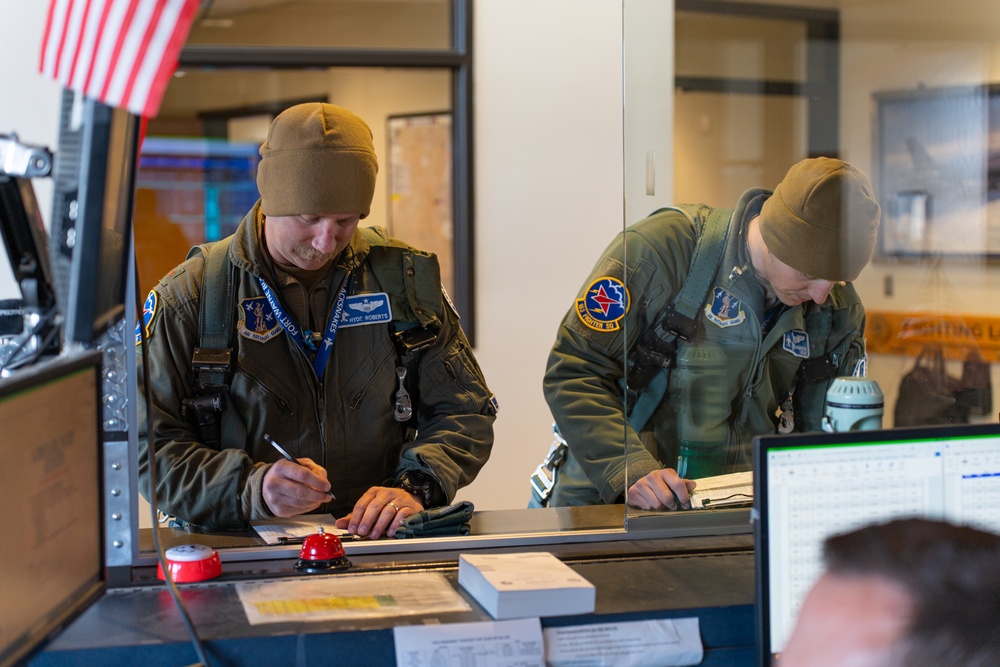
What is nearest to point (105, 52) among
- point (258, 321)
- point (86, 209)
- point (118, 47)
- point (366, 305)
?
point (118, 47)

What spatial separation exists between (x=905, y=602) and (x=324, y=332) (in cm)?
162

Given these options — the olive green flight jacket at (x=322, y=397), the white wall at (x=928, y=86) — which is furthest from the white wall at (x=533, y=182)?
the olive green flight jacket at (x=322, y=397)

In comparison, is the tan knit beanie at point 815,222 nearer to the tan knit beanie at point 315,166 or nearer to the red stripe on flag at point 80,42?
the tan knit beanie at point 315,166

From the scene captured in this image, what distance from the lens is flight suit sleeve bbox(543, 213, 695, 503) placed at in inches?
80.7

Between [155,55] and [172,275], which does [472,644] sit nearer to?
[155,55]

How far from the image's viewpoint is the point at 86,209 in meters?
1.07

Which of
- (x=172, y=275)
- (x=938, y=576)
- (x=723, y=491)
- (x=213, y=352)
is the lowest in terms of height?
(x=723, y=491)

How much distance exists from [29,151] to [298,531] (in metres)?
0.76

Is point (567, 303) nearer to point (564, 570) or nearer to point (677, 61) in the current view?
point (677, 61)

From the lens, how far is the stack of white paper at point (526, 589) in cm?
136

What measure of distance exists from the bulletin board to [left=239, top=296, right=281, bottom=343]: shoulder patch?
2162mm

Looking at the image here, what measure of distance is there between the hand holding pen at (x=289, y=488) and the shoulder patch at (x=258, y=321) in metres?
0.33

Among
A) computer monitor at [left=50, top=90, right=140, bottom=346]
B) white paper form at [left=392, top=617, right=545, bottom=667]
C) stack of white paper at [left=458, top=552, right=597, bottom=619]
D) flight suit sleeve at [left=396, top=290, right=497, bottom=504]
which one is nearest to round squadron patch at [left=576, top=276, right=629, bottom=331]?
flight suit sleeve at [left=396, top=290, right=497, bottom=504]

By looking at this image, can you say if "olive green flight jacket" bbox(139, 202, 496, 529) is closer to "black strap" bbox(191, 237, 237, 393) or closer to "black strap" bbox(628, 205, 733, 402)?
"black strap" bbox(191, 237, 237, 393)
